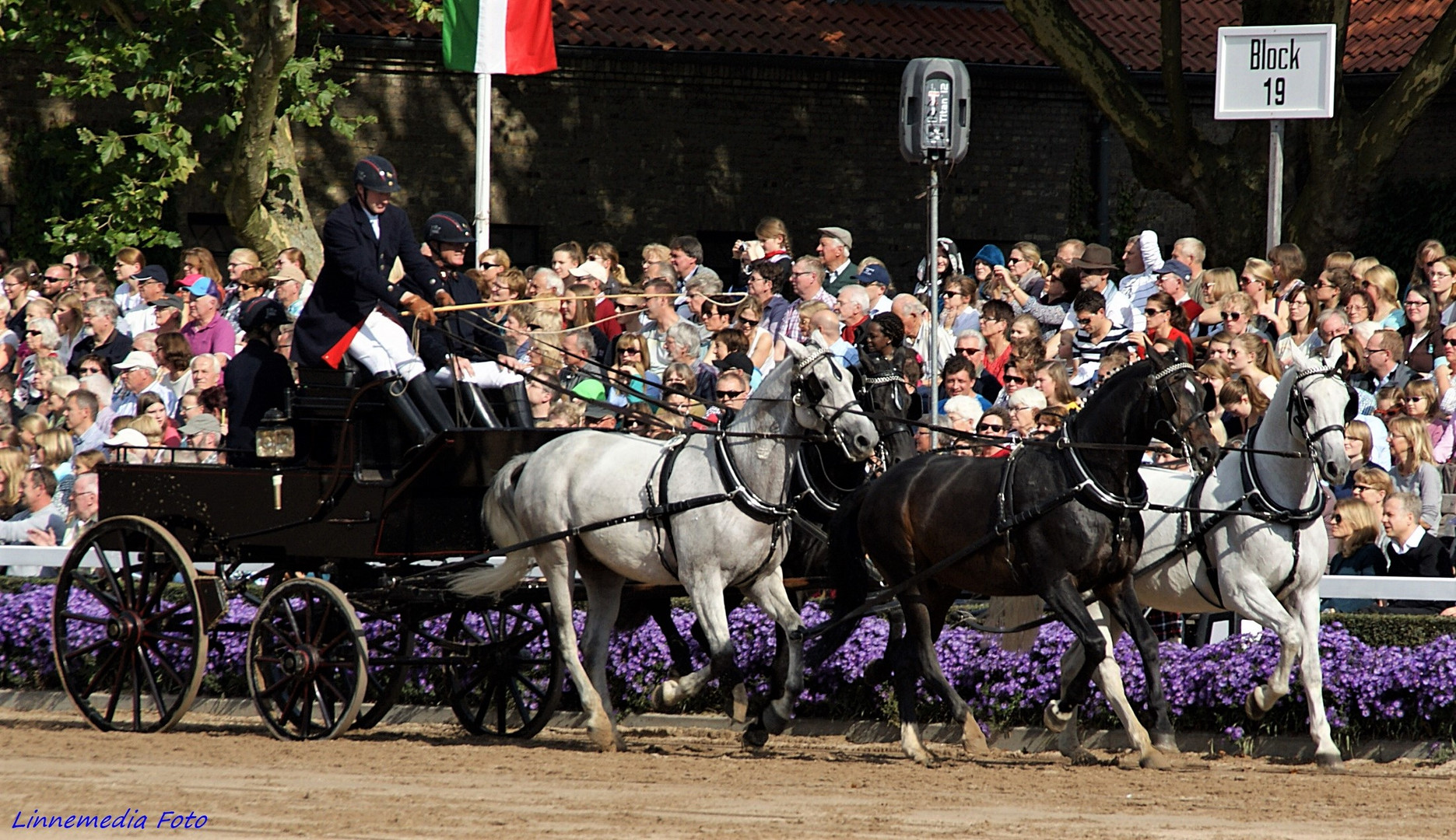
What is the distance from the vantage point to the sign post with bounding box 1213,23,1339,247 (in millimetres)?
12891

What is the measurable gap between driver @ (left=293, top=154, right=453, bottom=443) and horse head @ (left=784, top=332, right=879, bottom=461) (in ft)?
6.77

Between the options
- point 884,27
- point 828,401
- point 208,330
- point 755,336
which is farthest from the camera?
point 884,27

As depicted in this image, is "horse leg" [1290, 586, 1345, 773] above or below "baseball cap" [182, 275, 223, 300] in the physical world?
below

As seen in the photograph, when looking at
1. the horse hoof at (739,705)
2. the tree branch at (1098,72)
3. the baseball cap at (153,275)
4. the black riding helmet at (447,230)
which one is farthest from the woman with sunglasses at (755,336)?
the tree branch at (1098,72)

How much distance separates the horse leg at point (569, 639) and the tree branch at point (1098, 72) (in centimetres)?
1133

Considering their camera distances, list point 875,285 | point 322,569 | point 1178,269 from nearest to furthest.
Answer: point 322,569 → point 1178,269 → point 875,285

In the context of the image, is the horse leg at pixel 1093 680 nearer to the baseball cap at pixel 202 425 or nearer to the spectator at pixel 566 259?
the baseball cap at pixel 202 425

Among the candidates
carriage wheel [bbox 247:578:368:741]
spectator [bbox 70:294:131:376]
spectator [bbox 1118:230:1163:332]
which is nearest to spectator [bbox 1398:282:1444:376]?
spectator [bbox 1118:230:1163:332]

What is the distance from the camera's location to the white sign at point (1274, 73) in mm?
12891

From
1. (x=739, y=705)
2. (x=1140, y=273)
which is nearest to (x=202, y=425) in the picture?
(x=739, y=705)

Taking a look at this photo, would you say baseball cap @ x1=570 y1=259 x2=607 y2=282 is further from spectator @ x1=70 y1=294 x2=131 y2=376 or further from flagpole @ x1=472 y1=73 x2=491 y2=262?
spectator @ x1=70 y1=294 x2=131 y2=376

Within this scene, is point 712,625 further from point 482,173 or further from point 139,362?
point 482,173

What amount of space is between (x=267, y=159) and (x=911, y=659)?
1305 cm

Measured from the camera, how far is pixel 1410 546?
39.0 ft
